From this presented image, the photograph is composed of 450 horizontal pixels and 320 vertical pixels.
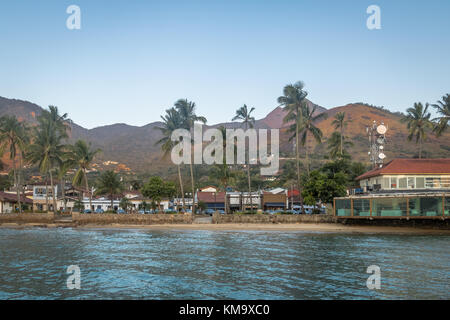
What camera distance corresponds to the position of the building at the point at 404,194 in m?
40.1

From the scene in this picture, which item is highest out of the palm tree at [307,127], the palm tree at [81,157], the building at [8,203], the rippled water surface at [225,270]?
the palm tree at [307,127]

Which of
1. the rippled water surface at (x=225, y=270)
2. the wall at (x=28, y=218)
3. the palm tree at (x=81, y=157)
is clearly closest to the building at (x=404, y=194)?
the rippled water surface at (x=225, y=270)

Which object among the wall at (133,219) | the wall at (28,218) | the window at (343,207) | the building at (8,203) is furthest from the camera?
the building at (8,203)

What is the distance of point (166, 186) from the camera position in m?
61.2

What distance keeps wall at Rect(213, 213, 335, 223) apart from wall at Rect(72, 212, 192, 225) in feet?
17.6

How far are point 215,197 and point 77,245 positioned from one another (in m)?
50.1

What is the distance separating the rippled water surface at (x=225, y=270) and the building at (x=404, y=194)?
10.7 meters

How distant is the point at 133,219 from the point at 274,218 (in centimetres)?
2108

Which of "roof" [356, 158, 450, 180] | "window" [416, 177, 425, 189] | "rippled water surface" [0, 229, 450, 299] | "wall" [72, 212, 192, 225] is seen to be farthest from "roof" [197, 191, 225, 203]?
"rippled water surface" [0, 229, 450, 299]

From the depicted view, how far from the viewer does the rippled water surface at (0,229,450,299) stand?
600 inches

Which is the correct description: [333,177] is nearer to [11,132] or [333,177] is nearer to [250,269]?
[250,269]

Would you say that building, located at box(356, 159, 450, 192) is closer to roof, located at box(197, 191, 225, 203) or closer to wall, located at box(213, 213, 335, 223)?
wall, located at box(213, 213, 335, 223)

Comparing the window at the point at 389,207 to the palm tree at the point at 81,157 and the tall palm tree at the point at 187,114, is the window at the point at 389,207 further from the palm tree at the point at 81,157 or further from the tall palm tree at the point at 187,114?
the palm tree at the point at 81,157
